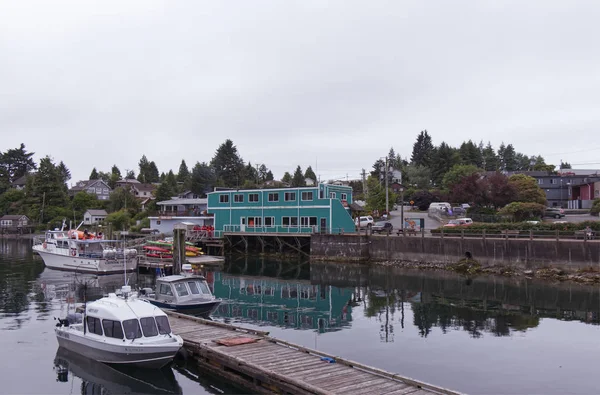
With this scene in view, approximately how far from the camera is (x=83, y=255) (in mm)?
51344

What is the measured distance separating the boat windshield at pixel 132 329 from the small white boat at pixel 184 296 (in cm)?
881

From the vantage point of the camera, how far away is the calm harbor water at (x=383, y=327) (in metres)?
19.8

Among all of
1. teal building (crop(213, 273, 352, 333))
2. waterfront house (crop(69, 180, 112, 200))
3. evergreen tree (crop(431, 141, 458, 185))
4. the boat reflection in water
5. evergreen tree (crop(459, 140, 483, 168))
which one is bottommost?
the boat reflection in water

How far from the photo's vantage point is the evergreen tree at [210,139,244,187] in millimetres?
123306

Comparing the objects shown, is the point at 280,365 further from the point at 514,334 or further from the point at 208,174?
the point at 208,174

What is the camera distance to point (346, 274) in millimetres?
49344

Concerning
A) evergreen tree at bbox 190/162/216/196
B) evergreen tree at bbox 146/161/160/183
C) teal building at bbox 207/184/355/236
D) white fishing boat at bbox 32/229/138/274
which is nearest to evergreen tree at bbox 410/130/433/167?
evergreen tree at bbox 190/162/216/196

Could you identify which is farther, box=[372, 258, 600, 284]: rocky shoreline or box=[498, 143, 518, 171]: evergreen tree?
box=[498, 143, 518, 171]: evergreen tree

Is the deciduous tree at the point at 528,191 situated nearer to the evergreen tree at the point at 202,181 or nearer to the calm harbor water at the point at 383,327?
the calm harbor water at the point at 383,327

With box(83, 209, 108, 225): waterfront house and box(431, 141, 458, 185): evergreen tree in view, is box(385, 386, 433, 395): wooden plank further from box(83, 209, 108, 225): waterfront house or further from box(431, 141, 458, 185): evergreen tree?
box(431, 141, 458, 185): evergreen tree

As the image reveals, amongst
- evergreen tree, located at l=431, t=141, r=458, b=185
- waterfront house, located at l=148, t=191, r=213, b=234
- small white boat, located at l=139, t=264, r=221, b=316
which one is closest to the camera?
small white boat, located at l=139, t=264, r=221, b=316

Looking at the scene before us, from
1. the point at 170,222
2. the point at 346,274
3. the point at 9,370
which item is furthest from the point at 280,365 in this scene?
the point at 170,222

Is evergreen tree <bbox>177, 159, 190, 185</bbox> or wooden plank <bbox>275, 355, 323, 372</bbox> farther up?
evergreen tree <bbox>177, 159, 190, 185</bbox>

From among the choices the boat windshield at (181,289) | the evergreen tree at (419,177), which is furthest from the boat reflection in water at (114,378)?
the evergreen tree at (419,177)
